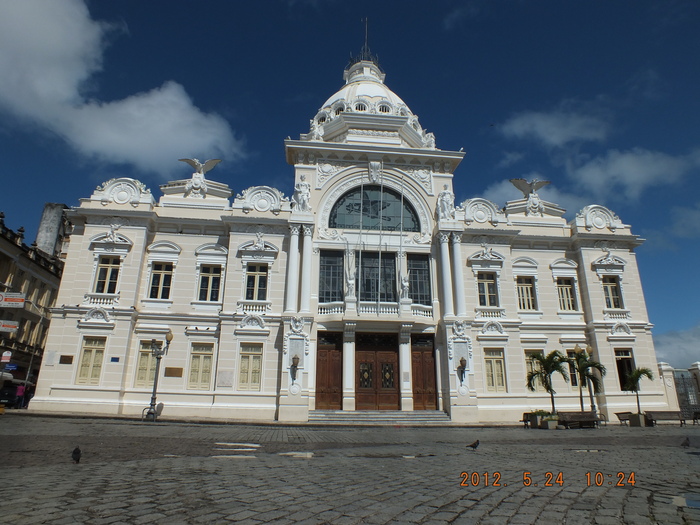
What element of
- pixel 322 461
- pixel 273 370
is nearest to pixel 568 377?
pixel 273 370

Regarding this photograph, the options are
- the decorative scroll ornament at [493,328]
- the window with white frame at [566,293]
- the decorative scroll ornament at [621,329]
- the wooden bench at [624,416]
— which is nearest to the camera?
the wooden bench at [624,416]

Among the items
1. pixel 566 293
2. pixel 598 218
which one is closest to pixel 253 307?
pixel 566 293

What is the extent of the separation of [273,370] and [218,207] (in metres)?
10.4

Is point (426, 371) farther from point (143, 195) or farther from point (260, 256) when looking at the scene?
point (143, 195)

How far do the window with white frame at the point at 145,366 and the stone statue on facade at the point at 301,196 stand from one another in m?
10.8

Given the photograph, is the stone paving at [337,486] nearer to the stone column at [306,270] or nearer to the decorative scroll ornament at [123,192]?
the stone column at [306,270]

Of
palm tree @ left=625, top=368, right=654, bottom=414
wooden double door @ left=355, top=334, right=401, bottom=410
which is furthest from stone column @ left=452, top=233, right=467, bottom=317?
palm tree @ left=625, top=368, right=654, bottom=414

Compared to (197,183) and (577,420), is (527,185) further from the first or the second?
(197,183)

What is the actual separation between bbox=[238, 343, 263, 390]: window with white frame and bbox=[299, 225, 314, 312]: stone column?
3.21m

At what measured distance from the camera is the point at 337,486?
6070 millimetres

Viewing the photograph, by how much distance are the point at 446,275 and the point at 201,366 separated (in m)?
14.3

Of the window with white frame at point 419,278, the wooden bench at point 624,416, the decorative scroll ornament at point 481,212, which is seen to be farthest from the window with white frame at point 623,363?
the window with white frame at point 419,278

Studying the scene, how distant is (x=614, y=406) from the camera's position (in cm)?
2475

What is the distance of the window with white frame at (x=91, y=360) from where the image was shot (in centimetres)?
2278
